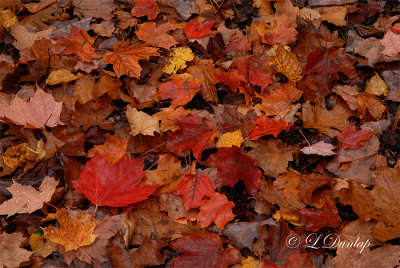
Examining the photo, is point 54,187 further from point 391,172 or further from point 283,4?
point 283,4

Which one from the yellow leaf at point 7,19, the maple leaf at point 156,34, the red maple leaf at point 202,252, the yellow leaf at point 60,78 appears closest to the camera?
the red maple leaf at point 202,252

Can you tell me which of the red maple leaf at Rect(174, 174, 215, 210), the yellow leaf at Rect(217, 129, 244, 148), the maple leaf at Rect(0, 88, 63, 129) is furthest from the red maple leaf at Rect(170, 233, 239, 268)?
the maple leaf at Rect(0, 88, 63, 129)

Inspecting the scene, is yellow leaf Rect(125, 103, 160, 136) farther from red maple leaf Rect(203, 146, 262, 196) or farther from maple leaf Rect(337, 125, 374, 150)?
maple leaf Rect(337, 125, 374, 150)

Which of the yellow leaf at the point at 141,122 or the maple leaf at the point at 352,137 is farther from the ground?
the maple leaf at the point at 352,137

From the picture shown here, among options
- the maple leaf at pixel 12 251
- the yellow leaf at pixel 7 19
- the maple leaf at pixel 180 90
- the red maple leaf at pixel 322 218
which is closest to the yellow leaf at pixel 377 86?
the red maple leaf at pixel 322 218

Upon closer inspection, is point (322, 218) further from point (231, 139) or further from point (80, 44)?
point (80, 44)

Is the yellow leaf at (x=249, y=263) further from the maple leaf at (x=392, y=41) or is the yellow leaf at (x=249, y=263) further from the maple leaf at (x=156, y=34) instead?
the maple leaf at (x=392, y=41)

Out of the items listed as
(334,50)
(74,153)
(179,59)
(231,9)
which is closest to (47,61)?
(74,153)
